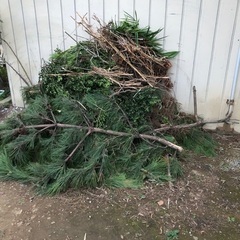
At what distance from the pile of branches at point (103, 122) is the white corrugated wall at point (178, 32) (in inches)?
4.9

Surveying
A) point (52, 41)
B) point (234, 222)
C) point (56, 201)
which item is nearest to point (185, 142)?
point (234, 222)

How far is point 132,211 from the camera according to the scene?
191 centimetres

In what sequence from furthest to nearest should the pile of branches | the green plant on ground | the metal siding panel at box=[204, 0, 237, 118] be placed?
1. the metal siding panel at box=[204, 0, 237, 118]
2. the pile of branches
3. the green plant on ground

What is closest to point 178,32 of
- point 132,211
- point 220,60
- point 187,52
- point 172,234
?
point 187,52

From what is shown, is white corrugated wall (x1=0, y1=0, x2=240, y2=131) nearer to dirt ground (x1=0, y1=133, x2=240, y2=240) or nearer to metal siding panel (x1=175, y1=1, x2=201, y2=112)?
metal siding panel (x1=175, y1=1, x2=201, y2=112)

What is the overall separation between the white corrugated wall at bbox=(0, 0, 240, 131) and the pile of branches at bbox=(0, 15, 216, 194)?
125mm

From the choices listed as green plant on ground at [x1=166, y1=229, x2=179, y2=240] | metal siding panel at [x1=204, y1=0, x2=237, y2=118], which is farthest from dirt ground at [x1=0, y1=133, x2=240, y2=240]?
metal siding panel at [x1=204, y1=0, x2=237, y2=118]

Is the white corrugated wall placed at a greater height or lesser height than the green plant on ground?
greater

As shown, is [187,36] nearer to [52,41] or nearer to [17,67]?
[52,41]

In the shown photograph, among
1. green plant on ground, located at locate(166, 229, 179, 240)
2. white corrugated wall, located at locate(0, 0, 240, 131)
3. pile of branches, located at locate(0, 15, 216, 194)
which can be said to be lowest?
green plant on ground, located at locate(166, 229, 179, 240)

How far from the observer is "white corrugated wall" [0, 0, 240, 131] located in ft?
8.05

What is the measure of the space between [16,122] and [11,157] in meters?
0.34

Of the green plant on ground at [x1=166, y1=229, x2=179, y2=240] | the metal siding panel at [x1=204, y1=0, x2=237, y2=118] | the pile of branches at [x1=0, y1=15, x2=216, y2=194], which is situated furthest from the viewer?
the metal siding panel at [x1=204, y1=0, x2=237, y2=118]

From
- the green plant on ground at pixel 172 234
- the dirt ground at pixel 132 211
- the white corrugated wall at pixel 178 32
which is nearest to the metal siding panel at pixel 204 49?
the white corrugated wall at pixel 178 32
